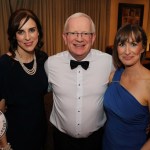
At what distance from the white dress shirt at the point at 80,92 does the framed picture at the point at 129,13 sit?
16.6 ft

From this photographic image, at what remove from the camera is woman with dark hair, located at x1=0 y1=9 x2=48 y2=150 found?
1.85 metres

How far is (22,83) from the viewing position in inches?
74.2

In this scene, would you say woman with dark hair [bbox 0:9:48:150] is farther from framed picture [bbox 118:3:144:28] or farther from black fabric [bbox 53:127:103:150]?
framed picture [bbox 118:3:144:28]

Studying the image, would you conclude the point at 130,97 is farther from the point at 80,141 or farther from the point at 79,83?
the point at 80,141

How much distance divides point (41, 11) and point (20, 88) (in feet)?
13.1

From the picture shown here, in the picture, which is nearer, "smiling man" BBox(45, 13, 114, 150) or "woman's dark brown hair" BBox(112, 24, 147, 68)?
"woman's dark brown hair" BBox(112, 24, 147, 68)

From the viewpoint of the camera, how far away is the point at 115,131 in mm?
1808

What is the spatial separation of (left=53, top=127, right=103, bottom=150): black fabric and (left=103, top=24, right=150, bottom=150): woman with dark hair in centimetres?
26

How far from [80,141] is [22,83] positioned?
0.79 m

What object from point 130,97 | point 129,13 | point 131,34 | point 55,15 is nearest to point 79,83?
point 130,97

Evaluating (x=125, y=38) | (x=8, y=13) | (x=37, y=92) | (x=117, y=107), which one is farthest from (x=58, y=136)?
(x=8, y=13)

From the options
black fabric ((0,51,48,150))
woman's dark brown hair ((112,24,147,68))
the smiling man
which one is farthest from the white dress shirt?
woman's dark brown hair ((112,24,147,68))

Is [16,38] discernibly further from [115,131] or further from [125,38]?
[115,131]

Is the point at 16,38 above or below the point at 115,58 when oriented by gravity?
above
